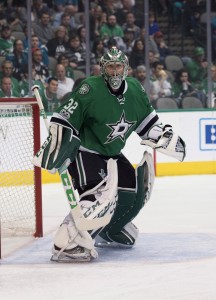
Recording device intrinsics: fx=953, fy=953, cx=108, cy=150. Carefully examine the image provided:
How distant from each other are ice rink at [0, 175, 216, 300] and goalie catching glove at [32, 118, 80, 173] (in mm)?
518

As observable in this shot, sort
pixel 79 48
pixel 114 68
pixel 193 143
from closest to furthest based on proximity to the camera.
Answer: pixel 114 68
pixel 193 143
pixel 79 48

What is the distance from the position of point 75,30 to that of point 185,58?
1322 mm

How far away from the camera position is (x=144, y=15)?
10523 millimetres

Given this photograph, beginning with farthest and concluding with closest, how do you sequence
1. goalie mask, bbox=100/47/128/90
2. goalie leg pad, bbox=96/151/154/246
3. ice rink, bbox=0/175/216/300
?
goalie leg pad, bbox=96/151/154/246, goalie mask, bbox=100/47/128/90, ice rink, bbox=0/175/216/300

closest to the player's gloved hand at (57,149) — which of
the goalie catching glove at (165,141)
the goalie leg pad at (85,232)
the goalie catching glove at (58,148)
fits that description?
the goalie catching glove at (58,148)

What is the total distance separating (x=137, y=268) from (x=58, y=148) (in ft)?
2.43

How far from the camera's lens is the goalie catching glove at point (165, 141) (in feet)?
17.4

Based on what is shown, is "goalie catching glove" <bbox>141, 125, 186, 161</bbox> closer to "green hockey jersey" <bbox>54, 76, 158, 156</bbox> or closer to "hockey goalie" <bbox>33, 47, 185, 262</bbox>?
"hockey goalie" <bbox>33, 47, 185, 262</bbox>

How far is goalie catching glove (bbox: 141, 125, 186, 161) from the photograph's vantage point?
532 centimetres

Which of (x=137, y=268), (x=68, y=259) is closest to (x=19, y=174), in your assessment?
(x=68, y=259)

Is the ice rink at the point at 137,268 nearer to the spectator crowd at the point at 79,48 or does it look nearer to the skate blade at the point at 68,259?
the skate blade at the point at 68,259

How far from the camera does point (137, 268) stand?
4738 mm

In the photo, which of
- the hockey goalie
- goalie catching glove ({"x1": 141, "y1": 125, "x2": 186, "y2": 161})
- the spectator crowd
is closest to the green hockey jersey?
the hockey goalie

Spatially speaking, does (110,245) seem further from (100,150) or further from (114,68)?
(114,68)
